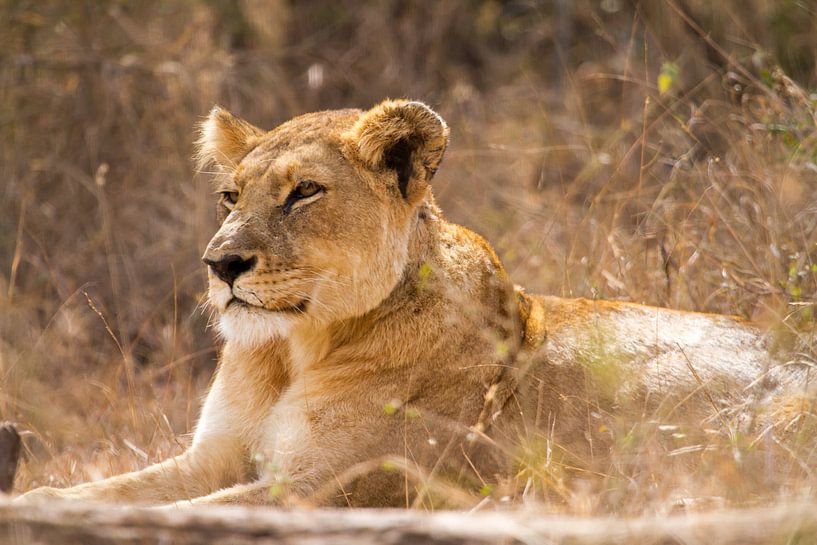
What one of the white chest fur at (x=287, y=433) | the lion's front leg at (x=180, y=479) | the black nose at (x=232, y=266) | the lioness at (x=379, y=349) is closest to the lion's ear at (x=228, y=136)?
the lioness at (x=379, y=349)

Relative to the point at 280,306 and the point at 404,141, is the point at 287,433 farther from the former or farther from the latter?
the point at 404,141

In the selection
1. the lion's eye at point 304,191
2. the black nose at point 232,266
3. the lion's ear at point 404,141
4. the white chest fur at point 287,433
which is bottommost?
the white chest fur at point 287,433

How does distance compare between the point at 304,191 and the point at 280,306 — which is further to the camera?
the point at 304,191

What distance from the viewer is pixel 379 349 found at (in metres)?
3.64

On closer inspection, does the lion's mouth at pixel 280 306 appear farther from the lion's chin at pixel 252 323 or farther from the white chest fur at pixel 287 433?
the white chest fur at pixel 287 433

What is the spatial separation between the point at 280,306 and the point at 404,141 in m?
0.73

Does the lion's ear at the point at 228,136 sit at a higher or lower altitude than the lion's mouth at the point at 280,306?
higher

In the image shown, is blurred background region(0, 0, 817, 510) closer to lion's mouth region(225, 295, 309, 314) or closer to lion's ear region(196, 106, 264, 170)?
lion's ear region(196, 106, 264, 170)

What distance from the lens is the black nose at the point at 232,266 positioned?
3.47 metres

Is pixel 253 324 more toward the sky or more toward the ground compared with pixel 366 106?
more toward the ground

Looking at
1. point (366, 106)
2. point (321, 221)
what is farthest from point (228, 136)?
point (366, 106)

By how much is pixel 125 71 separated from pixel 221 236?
4700 mm

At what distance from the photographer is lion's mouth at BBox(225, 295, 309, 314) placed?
3.52 metres

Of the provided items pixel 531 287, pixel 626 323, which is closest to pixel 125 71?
pixel 531 287
